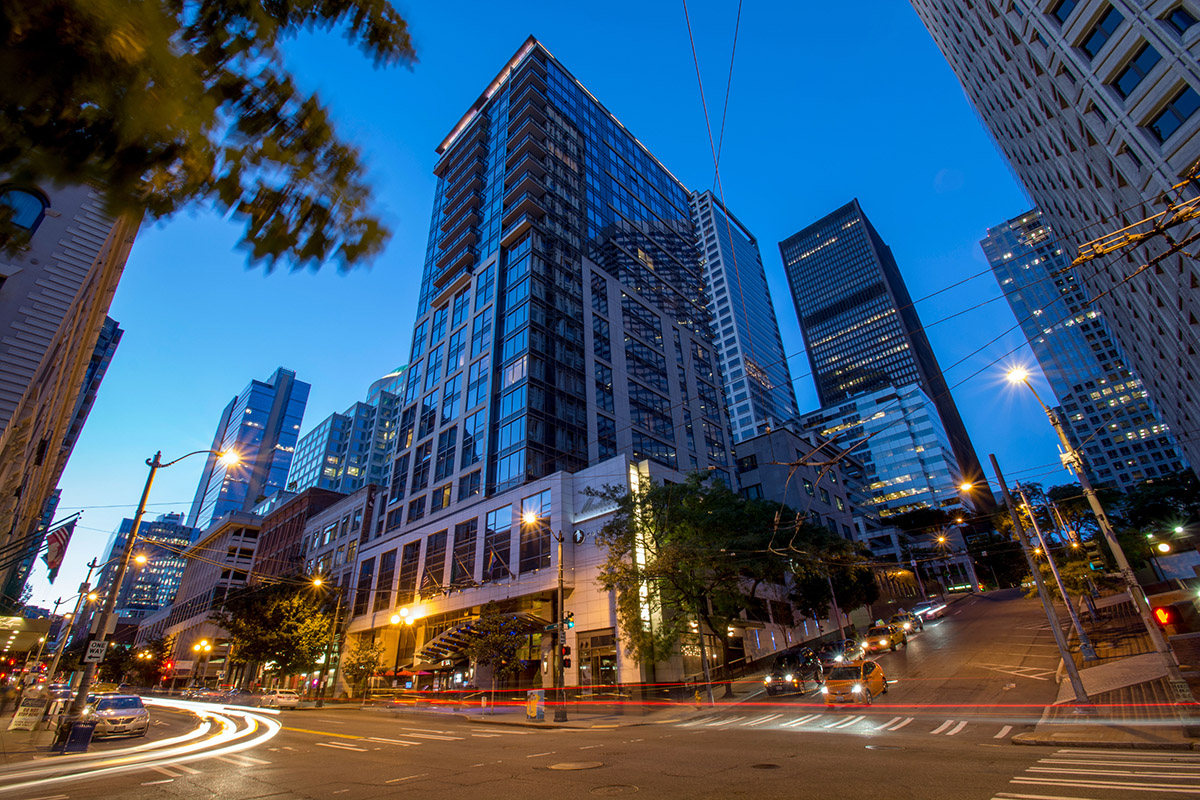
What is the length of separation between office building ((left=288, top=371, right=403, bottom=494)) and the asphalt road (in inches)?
4743

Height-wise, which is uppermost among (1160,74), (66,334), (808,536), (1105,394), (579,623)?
(1105,394)

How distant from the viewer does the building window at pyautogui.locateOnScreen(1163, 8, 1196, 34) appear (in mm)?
19328

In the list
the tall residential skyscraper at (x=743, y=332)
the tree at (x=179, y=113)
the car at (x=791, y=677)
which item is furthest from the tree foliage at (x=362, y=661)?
the tall residential skyscraper at (x=743, y=332)

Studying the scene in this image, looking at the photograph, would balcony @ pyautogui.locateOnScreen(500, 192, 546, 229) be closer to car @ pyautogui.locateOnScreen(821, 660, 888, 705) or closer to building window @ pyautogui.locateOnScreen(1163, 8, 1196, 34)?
building window @ pyautogui.locateOnScreen(1163, 8, 1196, 34)

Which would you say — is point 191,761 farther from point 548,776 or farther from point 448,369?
point 448,369

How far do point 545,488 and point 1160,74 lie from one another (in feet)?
128

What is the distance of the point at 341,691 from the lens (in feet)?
175

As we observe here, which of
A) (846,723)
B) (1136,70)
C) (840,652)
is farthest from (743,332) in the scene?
(846,723)

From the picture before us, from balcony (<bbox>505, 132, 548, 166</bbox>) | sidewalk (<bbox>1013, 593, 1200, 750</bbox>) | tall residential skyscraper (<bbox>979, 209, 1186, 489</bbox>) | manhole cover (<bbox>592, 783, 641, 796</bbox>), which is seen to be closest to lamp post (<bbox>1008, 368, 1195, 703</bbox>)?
sidewalk (<bbox>1013, 593, 1200, 750</bbox>)

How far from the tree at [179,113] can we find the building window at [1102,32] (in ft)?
102

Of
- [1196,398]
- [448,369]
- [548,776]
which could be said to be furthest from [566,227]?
[548,776]

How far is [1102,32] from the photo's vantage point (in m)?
22.2

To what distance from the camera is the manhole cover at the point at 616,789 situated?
339 inches

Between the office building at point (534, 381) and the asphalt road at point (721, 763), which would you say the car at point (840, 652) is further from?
the asphalt road at point (721, 763)
